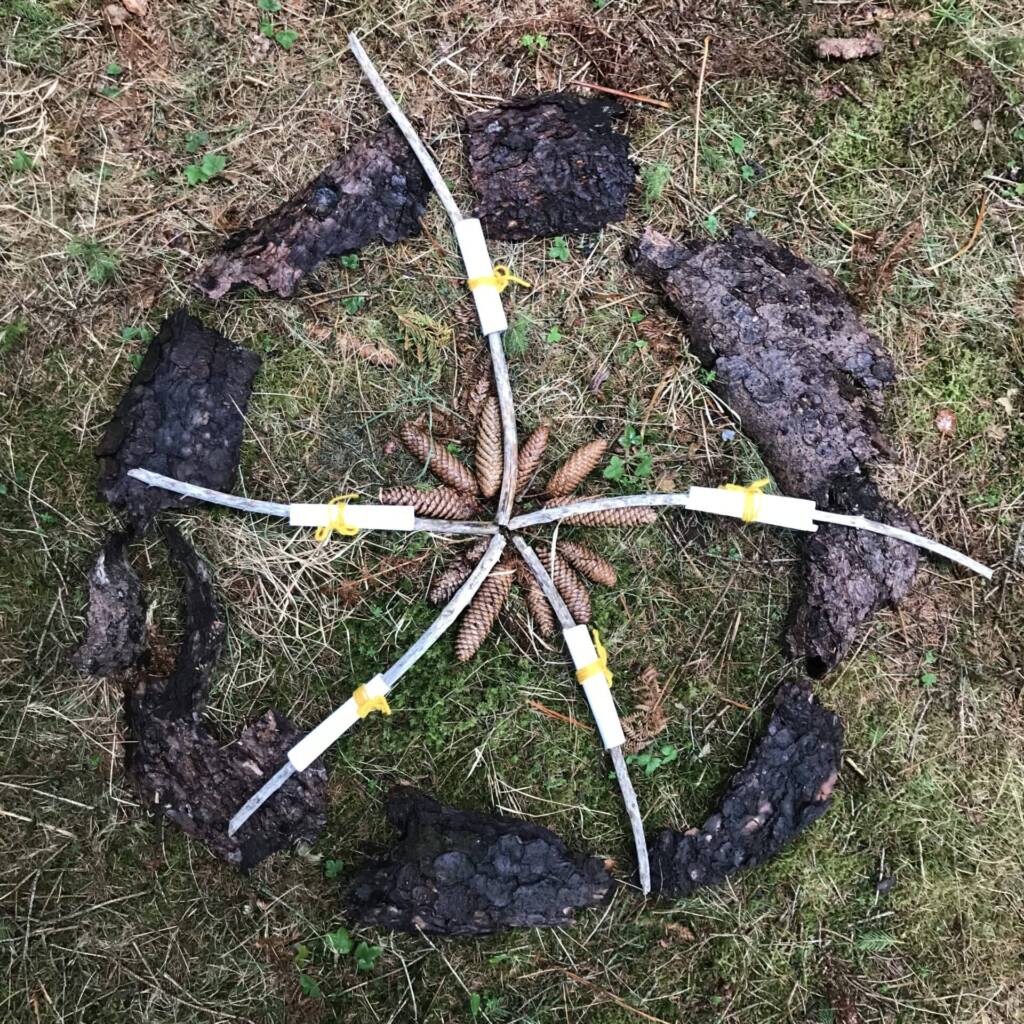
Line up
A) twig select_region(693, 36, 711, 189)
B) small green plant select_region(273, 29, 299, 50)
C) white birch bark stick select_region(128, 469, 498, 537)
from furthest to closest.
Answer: twig select_region(693, 36, 711, 189)
small green plant select_region(273, 29, 299, 50)
white birch bark stick select_region(128, 469, 498, 537)

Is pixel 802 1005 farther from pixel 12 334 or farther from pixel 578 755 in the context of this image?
pixel 12 334

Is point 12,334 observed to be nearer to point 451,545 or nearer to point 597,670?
point 451,545

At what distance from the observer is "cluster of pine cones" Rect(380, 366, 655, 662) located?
2811mm

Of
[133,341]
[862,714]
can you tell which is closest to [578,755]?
[862,714]

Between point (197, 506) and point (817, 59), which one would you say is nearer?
point (197, 506)

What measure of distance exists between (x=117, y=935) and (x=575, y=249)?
10.5ft

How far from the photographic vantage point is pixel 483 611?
9.23 feet

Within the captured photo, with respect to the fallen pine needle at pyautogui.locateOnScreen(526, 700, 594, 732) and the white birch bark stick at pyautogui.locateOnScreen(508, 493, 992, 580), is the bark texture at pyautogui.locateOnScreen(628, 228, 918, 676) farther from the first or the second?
the fallen pine needle at pyautogui.locateOnScreen(526, 700, 594, 732)

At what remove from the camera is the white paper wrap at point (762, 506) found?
2703mm

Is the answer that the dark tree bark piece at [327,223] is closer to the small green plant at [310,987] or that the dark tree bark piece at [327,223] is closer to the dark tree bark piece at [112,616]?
the dark tree bark piece at [112,616]

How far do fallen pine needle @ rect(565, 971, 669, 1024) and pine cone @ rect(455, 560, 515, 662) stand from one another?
4.27 feet

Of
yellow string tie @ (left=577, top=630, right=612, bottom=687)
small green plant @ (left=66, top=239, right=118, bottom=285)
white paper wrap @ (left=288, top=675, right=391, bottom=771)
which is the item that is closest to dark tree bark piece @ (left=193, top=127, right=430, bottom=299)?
small green plant @ (left=66, top=239, right=118, bottom=285)

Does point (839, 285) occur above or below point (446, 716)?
above

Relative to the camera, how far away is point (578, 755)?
9.56ft
